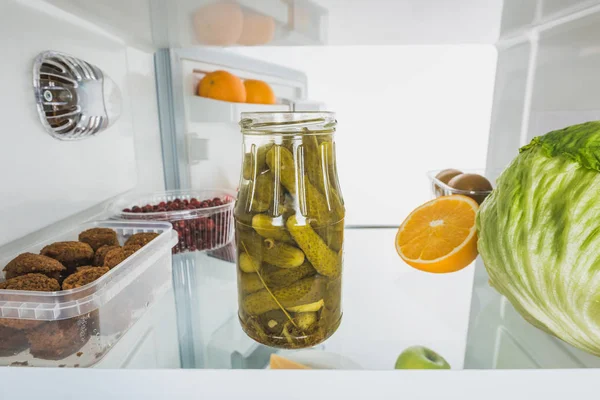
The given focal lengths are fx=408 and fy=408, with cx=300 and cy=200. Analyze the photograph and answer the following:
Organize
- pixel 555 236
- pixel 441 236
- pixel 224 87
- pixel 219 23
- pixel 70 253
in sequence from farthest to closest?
pixel 224 87
pixel 219 23
pixel 441 236
pixel 70 253
pixel 555 236

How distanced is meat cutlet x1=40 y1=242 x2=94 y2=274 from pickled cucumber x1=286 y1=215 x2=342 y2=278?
0.96 feet

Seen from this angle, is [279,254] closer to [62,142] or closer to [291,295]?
[291,295]

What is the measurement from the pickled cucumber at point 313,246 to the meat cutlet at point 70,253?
0.29 meters

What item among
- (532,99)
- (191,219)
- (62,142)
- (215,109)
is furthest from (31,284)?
(532,99)

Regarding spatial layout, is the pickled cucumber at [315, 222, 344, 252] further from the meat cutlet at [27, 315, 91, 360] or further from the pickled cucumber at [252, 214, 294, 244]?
the meat cutlet at [27, 315, 91, 360]

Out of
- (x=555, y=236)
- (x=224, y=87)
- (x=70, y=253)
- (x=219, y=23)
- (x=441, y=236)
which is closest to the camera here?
(x=555, y=236)

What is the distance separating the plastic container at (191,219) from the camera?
0.79 meters

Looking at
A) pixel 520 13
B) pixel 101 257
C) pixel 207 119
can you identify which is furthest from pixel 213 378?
pixel 520 13

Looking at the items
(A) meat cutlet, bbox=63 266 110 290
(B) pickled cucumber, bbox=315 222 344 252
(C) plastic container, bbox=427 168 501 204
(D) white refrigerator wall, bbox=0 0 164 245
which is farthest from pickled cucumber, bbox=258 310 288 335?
(C) plastic container, bbox=427 168 501 204

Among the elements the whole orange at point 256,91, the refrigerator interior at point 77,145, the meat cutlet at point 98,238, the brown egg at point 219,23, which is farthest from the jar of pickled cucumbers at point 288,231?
the whole orange at point 256,91

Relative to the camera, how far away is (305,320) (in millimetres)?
483

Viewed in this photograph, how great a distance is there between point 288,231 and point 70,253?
0.99ft

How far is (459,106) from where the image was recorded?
957mm

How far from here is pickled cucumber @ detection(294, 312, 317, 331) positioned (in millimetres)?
480
